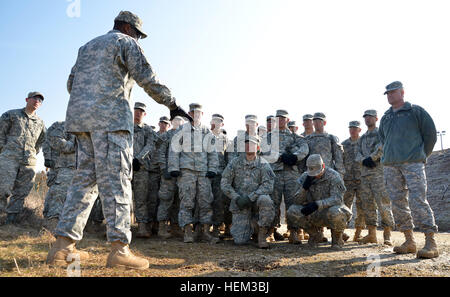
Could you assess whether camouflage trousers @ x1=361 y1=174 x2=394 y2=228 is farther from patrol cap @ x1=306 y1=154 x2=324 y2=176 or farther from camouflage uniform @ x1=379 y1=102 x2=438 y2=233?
patrol cap @ x1=306 y1=154 x2=324 y2=176

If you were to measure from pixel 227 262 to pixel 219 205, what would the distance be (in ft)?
9.58

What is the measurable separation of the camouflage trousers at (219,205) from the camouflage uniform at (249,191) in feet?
2.48

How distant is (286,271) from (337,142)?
13.9ft

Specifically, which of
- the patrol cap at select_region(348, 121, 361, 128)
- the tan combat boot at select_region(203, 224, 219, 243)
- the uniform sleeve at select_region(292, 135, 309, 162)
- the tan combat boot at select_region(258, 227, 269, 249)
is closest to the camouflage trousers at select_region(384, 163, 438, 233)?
the uniform sleeve at select_region(292, 135, 309, 162)

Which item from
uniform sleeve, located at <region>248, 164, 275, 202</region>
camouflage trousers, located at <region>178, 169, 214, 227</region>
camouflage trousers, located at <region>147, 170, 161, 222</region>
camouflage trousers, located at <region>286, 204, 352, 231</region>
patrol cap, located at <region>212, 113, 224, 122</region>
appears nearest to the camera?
camouflage trousers, located at <region>286, 204, 352, 231</region>

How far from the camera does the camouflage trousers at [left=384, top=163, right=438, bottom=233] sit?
443 cm

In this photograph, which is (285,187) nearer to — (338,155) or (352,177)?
(338,155)

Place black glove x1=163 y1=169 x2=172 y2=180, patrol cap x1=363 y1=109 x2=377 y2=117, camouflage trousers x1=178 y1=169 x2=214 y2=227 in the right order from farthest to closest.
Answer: patrol cap x1=363 y1=109 x2=377 y2=117, black glove x1=163 y1=169 x2=172 y2=180, camouflage trousers x1=178 y1=169 x2=214 y2=227

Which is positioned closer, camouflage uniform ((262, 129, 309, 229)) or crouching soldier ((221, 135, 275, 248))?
crouching soldier ((221, 135, 275, 248))

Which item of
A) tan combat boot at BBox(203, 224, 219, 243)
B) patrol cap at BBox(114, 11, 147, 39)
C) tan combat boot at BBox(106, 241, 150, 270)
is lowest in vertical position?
tan combat boot at BBox(203, 224, 219, 243)

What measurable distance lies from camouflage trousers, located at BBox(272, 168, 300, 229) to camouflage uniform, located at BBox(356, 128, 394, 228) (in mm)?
1613

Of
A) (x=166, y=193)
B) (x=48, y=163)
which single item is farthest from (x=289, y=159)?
(x=48, y=163)

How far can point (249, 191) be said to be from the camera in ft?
19.5
